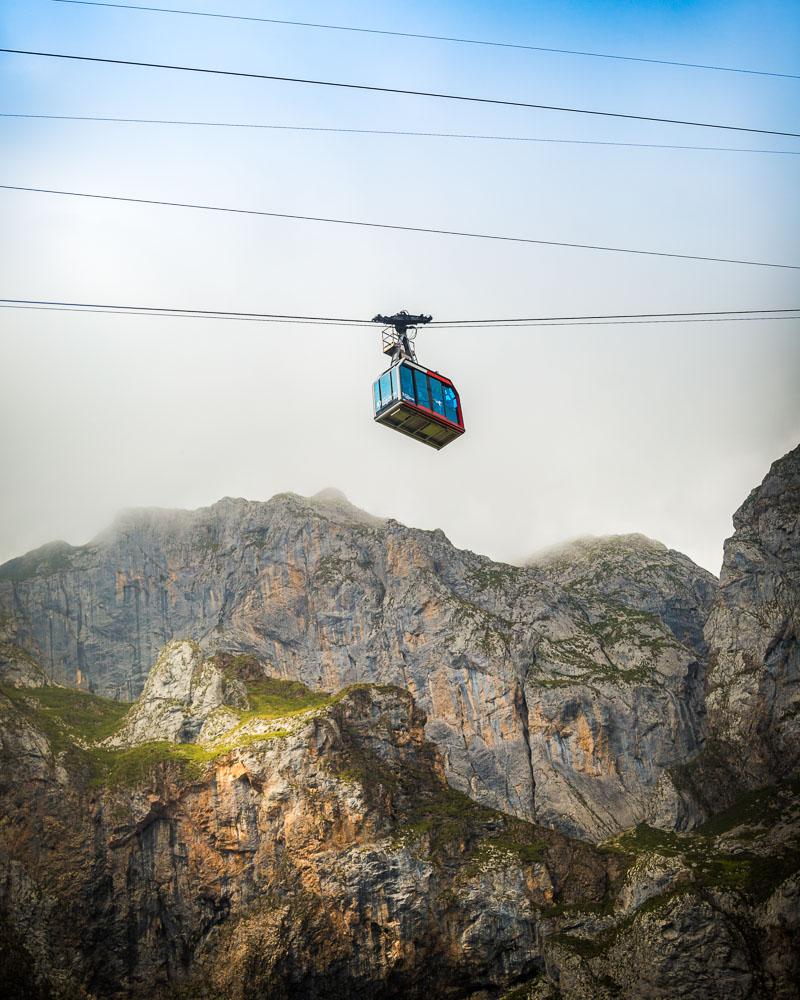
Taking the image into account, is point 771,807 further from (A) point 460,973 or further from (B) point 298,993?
(B) point 298,993

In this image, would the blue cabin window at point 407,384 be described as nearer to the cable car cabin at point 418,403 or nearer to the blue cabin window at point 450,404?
the cable car cabin at point 418,403

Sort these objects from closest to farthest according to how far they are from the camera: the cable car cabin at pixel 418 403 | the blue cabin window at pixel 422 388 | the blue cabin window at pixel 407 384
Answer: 1. the blue cabin window at pixel 407 384
2. the cable car cabin at pixel 418 403
3. the blue cabin window at pixel 422 388

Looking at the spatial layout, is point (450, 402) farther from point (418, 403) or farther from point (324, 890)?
point (324, 890)

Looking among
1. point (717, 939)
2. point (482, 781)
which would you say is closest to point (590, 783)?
point (482, 781)

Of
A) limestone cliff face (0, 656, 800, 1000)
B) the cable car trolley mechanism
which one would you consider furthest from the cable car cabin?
limestone cliff face (0, 656, 800, 1000)

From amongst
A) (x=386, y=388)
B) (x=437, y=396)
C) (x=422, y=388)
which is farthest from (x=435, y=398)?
(x=386, y=388)

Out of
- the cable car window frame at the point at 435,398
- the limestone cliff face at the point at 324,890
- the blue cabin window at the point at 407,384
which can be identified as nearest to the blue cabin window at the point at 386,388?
the blue cabin window at the point at 407,384

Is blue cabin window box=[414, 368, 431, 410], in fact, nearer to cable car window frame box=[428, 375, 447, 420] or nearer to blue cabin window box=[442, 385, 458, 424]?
cable car window frame box=[428, 375, 447, 420]
